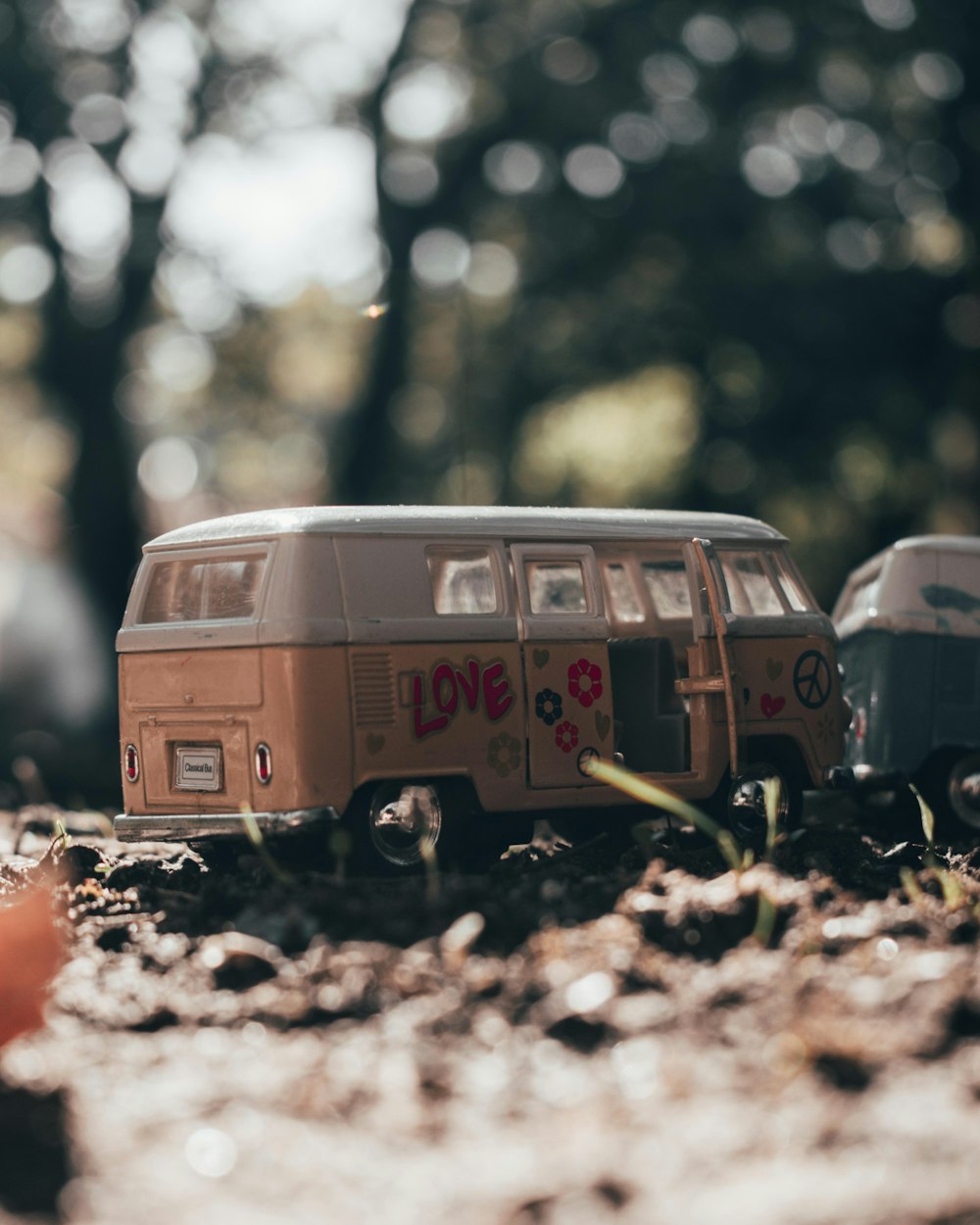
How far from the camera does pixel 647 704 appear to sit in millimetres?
11656

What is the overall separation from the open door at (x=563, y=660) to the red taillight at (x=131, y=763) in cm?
A: 209

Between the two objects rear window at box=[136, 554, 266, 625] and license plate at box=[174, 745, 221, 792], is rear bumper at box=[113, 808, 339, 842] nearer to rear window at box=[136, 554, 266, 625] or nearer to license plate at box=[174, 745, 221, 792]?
license plate at box=[174, 745, 221, 792]

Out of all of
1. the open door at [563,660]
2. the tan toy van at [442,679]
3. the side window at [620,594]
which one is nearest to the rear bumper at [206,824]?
the tan toy van at [442,679]

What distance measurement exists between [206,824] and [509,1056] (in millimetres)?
4056

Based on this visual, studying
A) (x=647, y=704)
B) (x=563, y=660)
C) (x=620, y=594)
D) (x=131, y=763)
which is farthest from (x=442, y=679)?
(x=620, y=594)

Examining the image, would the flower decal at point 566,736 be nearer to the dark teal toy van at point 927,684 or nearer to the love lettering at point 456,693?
the love lettering at point 456,693

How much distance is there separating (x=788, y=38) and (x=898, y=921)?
21.7 metres

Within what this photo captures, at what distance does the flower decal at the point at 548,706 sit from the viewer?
34.2ft

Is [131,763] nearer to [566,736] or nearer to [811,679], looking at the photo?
[566,736]

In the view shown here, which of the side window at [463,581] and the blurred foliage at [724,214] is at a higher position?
the blurred foliage at [724,214]

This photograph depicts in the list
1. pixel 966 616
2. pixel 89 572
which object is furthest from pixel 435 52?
pixel 966 616

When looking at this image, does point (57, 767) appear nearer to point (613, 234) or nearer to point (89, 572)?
point (89, 572)

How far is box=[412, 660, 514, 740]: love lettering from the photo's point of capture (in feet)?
32.6

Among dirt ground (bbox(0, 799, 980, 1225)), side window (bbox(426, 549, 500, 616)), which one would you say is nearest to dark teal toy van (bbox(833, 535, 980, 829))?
side window (bbox(426, 549, 500, 616))
